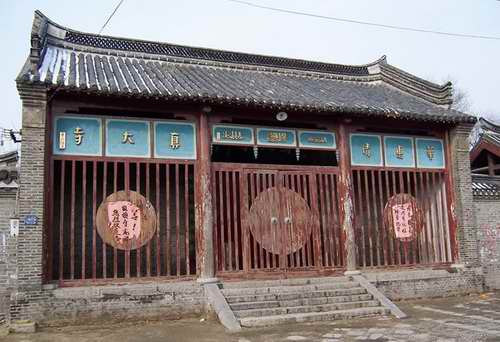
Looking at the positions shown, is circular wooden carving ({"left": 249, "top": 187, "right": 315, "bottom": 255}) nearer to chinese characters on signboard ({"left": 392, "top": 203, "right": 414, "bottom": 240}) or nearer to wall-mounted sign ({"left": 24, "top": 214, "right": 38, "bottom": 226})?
chinese characters on signboard ({"left": 392, "top": 203, "right": 414, "bottom": 240})

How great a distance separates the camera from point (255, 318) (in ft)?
26.5

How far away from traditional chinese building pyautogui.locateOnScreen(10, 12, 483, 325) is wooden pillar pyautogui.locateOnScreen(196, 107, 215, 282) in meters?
0.03

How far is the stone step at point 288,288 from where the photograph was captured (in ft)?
29.9

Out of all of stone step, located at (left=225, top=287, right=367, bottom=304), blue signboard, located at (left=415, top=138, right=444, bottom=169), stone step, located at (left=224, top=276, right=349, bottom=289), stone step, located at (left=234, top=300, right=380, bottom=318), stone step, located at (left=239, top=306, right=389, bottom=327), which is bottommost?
stone step, located at (left=239, top=306, right=389, bottom=327)

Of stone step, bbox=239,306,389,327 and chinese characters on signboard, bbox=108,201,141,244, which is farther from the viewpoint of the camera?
chinese characters on signboard, bbox=108,201,141,244

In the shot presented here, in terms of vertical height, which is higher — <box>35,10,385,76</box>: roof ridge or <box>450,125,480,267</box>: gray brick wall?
<box>35,10,385,76</box>: roof ridge

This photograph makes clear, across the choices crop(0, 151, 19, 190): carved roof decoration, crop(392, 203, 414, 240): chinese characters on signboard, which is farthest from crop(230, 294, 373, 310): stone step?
crop(0, 151, 19, 190): carved roof decoration

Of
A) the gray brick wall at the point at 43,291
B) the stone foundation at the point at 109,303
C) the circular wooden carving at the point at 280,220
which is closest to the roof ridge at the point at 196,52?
the gray brick wall at the point at 43,291

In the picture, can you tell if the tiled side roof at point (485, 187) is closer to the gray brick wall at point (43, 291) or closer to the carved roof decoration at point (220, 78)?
the carved roof decoration at point (220, 78)

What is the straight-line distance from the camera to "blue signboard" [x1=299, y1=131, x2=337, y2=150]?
10664 mm

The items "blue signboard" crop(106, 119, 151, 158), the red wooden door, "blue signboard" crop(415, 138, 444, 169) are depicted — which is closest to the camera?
"blue signboard" crop(106, 119, 151, 158)

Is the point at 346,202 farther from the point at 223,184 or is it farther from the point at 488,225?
the point at 488,225

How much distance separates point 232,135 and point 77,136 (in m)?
2.98

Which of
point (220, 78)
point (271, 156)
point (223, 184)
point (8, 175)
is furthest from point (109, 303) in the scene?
point (271, 156)
